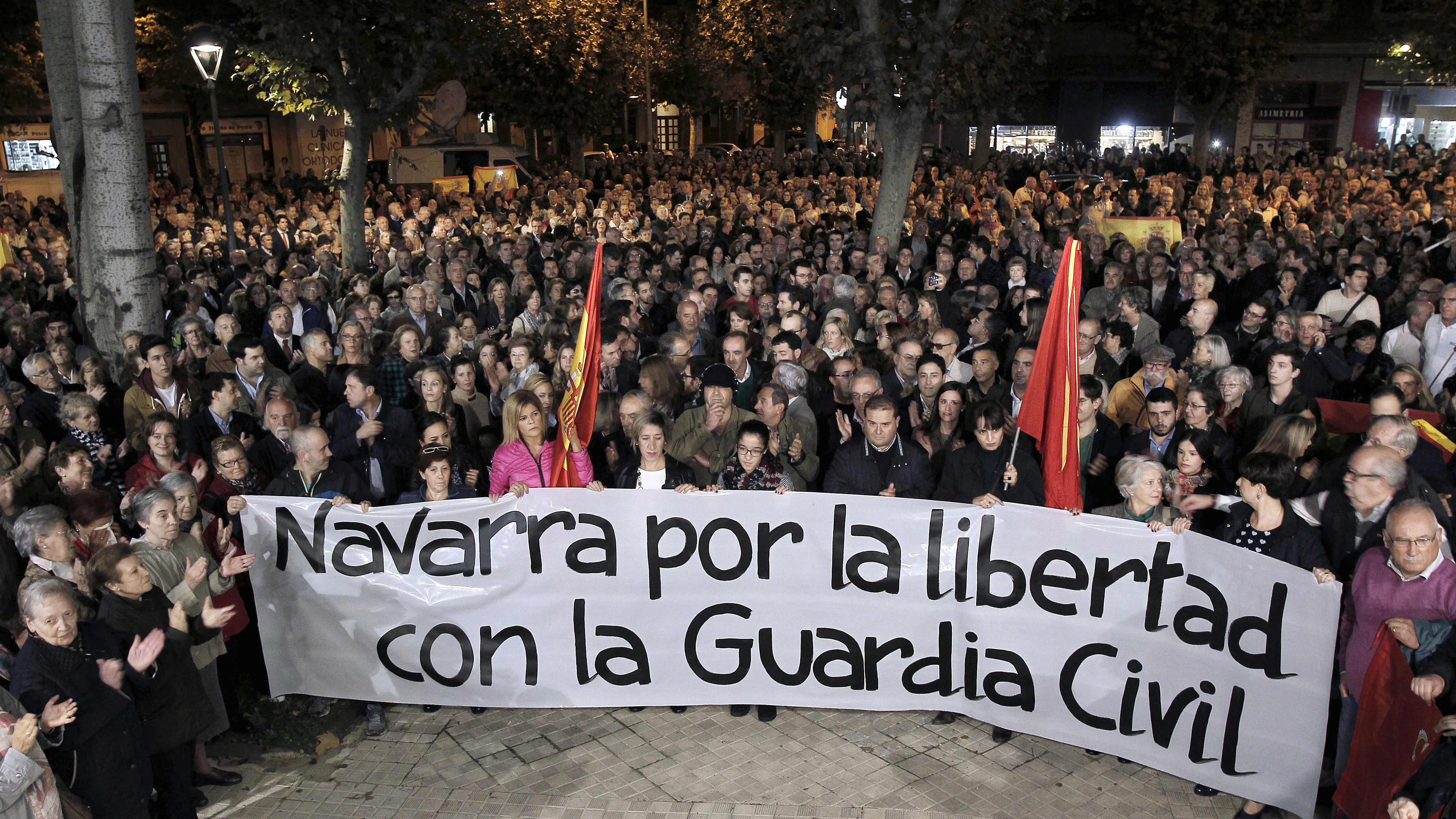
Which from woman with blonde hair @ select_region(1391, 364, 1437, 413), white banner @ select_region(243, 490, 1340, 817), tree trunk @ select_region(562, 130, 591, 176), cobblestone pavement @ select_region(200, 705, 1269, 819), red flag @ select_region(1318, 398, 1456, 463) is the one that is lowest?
cobblestone pavement @ select_region(200, 705, 1269, 819)

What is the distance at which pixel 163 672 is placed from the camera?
4324 mm

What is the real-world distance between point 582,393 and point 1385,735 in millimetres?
3637

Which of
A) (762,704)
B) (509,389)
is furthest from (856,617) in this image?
(509,389)

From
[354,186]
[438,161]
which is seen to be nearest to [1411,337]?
[354,186]

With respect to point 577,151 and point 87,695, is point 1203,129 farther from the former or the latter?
point 87,695

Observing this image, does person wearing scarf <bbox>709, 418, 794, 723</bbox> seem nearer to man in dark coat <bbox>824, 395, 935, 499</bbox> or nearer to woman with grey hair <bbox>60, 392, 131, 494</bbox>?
man in dark coat <bbox>824, 395, 935, 499</bbox>

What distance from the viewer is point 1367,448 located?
4.70 meters

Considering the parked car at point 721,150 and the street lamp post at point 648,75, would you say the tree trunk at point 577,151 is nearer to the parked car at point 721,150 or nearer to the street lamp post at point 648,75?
the street lamp post at point 648,75

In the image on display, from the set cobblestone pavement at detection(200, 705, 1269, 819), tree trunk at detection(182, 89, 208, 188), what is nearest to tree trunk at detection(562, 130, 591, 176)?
tree trunk at detection(182, 89, 208, 188)

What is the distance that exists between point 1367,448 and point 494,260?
10.5 metres

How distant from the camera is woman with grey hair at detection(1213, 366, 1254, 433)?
6656mm

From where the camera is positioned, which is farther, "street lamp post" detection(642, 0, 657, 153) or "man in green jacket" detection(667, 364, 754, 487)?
"street lamp post" detection(642, 0, 657, 153)

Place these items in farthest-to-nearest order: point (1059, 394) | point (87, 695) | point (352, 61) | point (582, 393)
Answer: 1. point (352, 61)
2. point (582, 393)
3. point (1059, 394)
4. point (87, 695)

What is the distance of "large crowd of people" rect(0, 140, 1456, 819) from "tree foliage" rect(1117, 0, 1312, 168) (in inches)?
679
